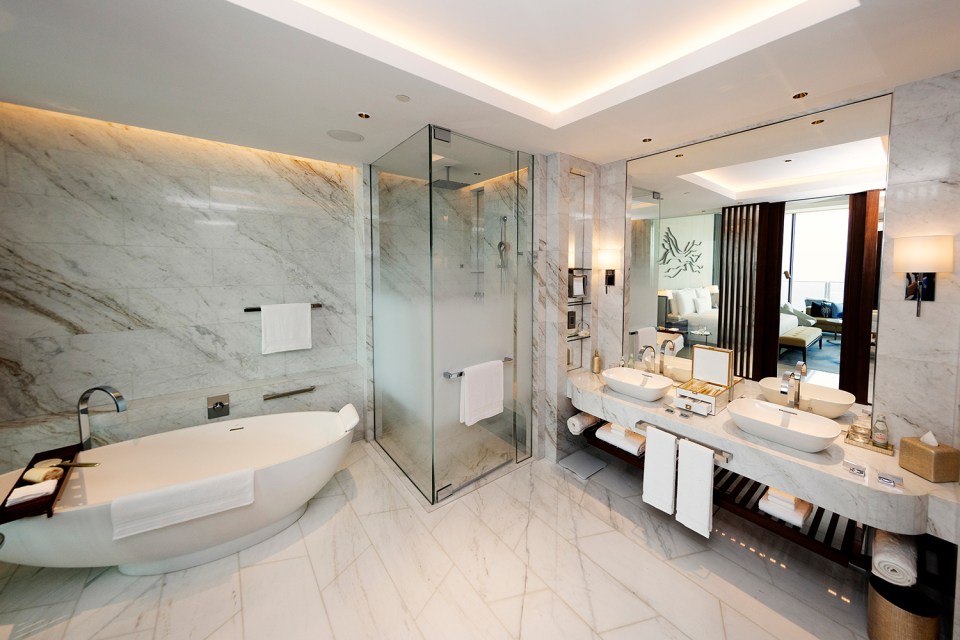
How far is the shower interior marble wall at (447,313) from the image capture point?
266 cm

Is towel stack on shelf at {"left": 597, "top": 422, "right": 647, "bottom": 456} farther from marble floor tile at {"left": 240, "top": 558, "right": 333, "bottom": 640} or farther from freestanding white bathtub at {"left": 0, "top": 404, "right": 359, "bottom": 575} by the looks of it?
marble floor tile at {"left": 240, "top": 558, "right": 333, "bottom": 640}

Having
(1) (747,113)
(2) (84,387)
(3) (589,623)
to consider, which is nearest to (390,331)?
(2) (84,387)

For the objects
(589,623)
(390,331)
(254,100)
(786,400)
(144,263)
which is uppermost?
(254,100)

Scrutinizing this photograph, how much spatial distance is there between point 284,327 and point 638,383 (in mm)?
3062

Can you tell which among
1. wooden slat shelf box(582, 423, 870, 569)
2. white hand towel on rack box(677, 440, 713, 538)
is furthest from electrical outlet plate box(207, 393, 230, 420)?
white hand towel on rack box(677, 440, 713, 538)

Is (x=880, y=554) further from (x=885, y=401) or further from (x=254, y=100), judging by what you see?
(x=254, y=100)

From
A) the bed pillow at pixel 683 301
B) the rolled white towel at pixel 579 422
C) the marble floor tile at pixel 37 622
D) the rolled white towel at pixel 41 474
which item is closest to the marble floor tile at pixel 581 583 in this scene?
the rolled white towel at pixel 579 422

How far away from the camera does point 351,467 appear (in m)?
3.12

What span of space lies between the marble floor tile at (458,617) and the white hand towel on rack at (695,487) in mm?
1289

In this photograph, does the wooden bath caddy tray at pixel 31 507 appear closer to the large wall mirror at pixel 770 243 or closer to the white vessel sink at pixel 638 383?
the white vessel sink at pixel 638 383

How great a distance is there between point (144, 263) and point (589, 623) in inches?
145

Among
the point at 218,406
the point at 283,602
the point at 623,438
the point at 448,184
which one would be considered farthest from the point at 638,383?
the point at 218,406

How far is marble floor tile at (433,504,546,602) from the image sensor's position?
1958 mm

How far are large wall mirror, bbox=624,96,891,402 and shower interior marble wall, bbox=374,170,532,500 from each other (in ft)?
3.50
